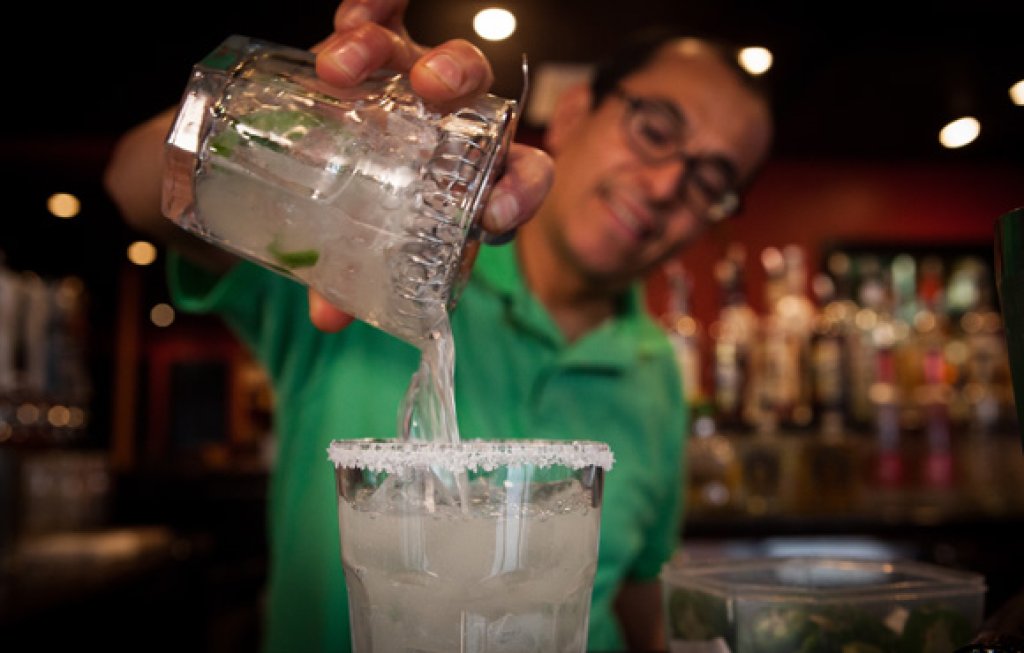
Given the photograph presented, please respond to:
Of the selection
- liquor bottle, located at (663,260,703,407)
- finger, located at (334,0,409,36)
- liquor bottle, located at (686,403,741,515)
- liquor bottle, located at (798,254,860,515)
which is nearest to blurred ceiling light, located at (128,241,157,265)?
liquor bottle, located at (663,260,703,407)

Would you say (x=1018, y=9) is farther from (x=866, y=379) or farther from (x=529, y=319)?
(x=529, y=319)

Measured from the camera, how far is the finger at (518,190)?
0.74 metres

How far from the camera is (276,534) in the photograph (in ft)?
4.47

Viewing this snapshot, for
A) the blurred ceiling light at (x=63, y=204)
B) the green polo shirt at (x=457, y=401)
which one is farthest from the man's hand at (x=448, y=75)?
the blurred ceiling light at (x=63, y=204)

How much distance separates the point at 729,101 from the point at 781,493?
5.51 ft

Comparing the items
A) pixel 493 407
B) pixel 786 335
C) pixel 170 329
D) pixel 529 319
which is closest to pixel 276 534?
pixel 493 407

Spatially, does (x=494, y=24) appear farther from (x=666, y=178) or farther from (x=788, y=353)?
(x=788, y=353)

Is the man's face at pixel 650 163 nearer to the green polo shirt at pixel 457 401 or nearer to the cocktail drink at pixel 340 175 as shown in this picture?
the green polo shirt at pixel 457 401

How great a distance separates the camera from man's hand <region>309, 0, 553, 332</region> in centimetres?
69

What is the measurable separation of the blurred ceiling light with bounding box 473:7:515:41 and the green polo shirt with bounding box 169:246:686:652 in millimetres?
340

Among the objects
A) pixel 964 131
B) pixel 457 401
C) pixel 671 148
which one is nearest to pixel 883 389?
pixel 964 131

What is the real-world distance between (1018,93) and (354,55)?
1.08m

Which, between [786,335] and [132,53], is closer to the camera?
[132,53]

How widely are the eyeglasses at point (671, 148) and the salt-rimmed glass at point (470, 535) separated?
3.62ft
